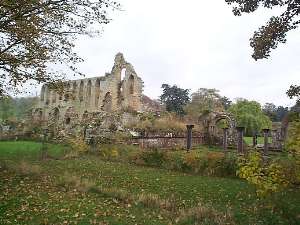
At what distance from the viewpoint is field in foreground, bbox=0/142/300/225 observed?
9.81 meters

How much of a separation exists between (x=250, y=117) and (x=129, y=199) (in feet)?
161

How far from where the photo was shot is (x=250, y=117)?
190ft

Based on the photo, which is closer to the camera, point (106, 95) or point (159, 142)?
point (159, 142)

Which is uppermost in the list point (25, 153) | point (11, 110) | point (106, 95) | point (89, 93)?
point (89, 93)

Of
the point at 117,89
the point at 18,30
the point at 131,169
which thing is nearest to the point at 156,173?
the point at 131,169

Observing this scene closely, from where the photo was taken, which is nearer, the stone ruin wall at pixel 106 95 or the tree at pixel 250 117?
the stone ruin wall at pixel 106 95

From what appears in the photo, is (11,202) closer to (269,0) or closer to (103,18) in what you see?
(103,18)

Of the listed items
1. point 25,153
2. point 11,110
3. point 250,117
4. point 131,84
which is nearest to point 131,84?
point 131,84

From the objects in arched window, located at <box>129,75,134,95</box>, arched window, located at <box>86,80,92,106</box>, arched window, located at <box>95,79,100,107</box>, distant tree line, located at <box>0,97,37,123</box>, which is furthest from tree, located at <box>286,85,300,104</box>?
arched window, located at <box>86,80,92,106</box>

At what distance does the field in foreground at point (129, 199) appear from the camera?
32.2ft

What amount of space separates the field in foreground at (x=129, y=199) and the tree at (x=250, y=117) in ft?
137

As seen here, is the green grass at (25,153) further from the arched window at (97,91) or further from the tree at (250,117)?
the tree at (250,117)

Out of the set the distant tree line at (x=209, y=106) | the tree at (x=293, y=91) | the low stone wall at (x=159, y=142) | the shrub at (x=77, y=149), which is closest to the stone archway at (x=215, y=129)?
the low stone wall at (x=159, y=142)

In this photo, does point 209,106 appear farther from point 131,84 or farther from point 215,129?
point 215,129
